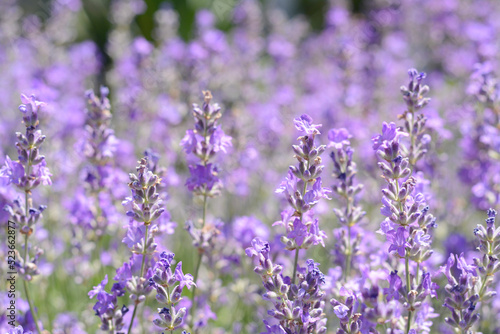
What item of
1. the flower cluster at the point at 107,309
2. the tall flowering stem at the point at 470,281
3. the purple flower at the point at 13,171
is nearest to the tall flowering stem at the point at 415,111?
the tall flowering stem at the point at 470,281

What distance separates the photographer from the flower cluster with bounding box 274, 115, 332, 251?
6.56 feet

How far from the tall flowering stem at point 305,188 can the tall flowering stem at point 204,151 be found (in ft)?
1.28

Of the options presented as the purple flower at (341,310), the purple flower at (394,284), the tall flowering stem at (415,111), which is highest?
the tall flowering stem at (415,111)

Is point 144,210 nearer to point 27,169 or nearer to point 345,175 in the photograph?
point 27,169

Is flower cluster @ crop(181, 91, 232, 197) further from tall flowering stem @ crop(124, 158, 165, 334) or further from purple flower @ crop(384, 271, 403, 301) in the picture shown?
purple flower @ crop(384, 271, 403, 301)

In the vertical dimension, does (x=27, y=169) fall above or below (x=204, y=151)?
below

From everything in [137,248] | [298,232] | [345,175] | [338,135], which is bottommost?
[137,248]

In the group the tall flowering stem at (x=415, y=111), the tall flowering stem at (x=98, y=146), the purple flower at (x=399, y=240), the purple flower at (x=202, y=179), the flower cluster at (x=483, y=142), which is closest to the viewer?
the purple flower at (x=399, y=240)

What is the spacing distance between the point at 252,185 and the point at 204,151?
2536 millimetres

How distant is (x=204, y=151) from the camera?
2.36 metres

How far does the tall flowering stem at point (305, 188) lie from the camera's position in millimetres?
1999

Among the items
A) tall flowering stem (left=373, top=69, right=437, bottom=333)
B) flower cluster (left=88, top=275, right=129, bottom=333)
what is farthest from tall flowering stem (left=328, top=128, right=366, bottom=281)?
flower cluster (left=88, top=275, right=129, bottom=333)

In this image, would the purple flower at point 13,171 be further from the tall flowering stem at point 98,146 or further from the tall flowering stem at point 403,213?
the tall flowering stem at point 403,213

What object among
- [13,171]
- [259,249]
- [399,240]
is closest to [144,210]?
[259,249]
